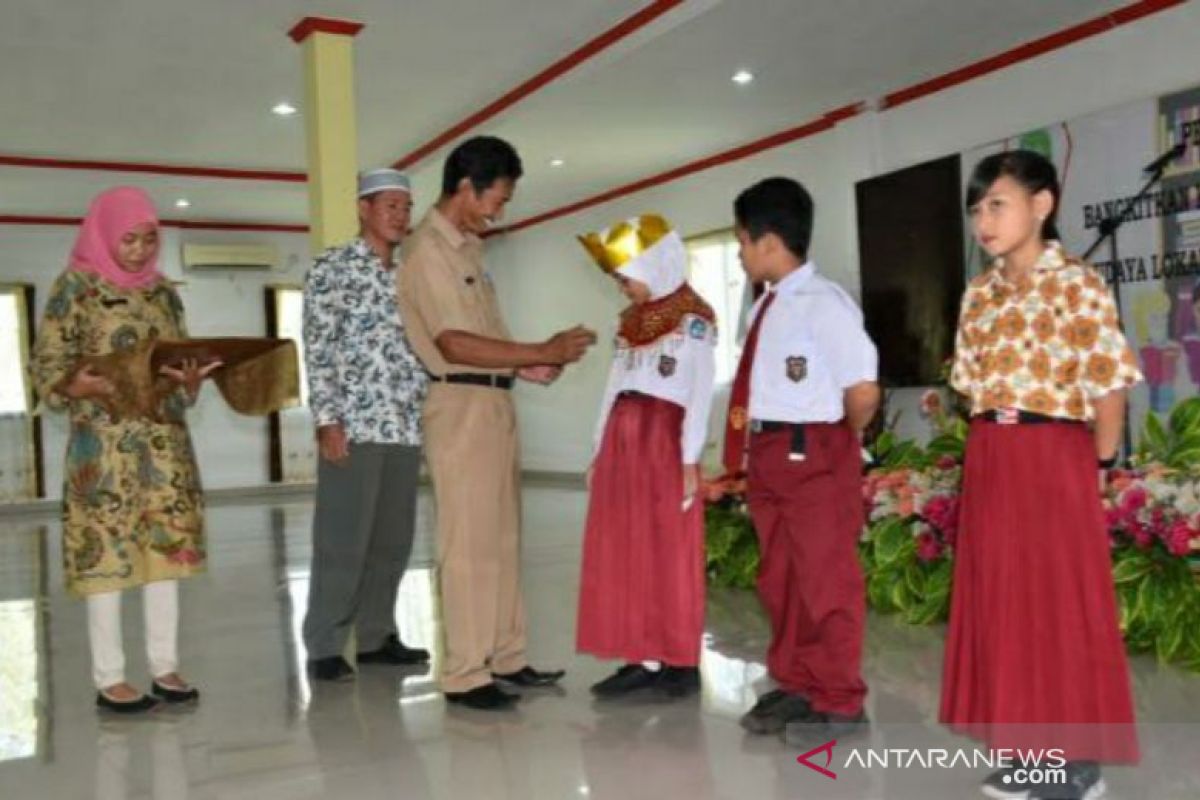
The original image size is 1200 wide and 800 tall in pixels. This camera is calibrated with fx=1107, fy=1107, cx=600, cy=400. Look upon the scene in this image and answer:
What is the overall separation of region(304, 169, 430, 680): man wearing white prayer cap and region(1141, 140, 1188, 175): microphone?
166 inches

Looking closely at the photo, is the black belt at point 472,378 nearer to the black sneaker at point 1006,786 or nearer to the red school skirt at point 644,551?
the red school skirt at point 644,551

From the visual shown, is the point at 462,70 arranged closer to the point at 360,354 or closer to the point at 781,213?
the point at 360,354

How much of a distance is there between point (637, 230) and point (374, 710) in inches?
55.5

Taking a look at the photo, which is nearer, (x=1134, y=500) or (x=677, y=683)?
(x=677, y=683)

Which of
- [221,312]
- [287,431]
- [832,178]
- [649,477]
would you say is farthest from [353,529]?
[221,312]

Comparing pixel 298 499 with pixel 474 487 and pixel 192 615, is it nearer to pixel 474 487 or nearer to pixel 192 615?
pixel 192 615

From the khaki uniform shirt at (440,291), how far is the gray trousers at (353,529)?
482mm

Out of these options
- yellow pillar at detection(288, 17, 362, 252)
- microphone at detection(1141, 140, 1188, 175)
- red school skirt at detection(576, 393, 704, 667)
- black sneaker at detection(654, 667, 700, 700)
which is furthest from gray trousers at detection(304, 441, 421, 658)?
microphone at detection(1141, 140, 1188, 175)

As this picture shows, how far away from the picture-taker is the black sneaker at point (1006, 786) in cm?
202

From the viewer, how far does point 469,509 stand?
2754mm

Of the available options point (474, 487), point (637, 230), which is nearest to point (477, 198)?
point (637, 230)

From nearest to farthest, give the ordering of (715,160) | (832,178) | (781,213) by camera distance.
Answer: (781,213)
(832,178)
(715,160)

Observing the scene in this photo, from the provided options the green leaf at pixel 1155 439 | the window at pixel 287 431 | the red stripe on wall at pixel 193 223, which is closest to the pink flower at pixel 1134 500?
the green leaf at pixel 1155 439

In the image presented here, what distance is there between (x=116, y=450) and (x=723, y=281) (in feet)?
24.2
